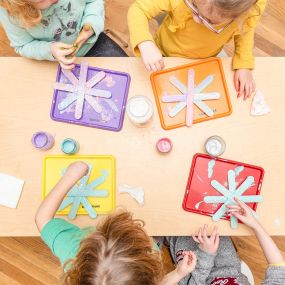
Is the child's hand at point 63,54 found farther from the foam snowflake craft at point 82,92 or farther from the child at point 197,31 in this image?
the child at point 197,31

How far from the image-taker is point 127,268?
0.77 metres

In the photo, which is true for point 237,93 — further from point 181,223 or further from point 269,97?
point 181,223

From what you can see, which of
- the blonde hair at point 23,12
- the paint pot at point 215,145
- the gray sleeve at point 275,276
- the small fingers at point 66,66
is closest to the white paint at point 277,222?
the gray sleeve at point 275,276

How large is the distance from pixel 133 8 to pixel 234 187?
58 centimetres

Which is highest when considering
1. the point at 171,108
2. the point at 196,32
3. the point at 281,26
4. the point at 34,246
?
the point at 281,26

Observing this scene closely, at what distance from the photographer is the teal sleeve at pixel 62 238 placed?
0.92m

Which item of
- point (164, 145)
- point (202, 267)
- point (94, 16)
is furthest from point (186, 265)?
point (94, 16)

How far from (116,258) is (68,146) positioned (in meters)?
0.35

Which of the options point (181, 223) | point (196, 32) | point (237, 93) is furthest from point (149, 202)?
point (196, 32)

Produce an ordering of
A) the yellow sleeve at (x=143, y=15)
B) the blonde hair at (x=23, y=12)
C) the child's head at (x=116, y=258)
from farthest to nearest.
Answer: the yellow sleeve at (x=143, y=15) < the blonde hair at (x=23, y=12) < the child's head at (x=116, y=258)

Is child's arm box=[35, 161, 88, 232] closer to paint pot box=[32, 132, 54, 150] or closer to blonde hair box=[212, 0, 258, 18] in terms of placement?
paint pot box=[32, 132, 54, 150]

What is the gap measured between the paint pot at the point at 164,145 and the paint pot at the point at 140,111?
66 mm

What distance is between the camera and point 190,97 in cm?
100

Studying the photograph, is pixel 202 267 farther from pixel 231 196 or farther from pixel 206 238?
pixel 231 196
